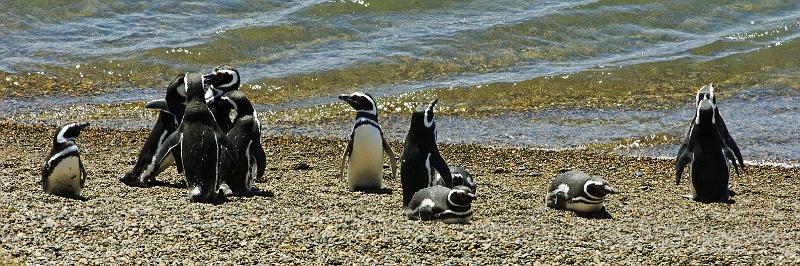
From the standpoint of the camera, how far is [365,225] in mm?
8594

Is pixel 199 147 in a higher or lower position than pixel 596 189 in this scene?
higher

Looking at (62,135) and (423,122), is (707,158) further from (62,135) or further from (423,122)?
(62,135)

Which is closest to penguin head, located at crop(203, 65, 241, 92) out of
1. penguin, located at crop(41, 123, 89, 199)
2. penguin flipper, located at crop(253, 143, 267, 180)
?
penguin flipper, located at crop(253, 143, 267, 180)

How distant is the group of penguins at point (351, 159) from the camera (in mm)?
9609

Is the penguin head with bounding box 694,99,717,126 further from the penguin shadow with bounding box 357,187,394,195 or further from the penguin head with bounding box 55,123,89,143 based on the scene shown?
the penguin head with bounding box 55,123,89,143

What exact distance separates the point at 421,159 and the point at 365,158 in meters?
1.00

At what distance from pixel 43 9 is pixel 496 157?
1344cm

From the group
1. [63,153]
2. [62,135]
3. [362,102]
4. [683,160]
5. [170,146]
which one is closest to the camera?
[63,153]

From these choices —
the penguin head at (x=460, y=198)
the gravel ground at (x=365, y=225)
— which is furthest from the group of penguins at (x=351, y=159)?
the gravel ground at (x=365, y=225)

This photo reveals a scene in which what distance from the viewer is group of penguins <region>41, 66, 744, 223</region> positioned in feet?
31.5

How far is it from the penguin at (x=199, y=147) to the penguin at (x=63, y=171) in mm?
797

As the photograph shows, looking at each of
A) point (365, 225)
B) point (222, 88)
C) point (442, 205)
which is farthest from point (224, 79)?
point (365, 225)

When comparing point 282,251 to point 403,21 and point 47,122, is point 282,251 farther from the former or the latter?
point 403,21

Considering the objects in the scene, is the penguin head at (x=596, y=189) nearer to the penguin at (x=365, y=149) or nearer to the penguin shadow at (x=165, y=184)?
the penguin at (x=365, y=149)
